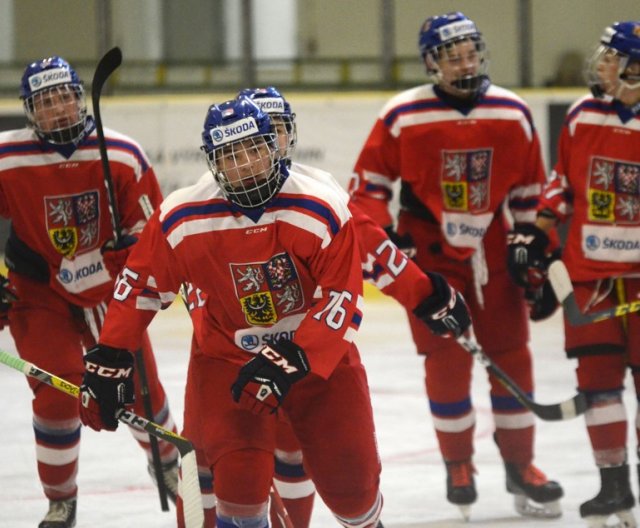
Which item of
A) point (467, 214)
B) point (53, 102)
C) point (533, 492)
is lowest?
point (533, 492)

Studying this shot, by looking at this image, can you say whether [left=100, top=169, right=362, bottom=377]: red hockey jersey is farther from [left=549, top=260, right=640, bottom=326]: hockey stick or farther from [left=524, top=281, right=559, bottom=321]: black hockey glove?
[left=524, top=281, right=559, bottom=321]: black hockey glove

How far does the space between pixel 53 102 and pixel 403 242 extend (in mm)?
1016

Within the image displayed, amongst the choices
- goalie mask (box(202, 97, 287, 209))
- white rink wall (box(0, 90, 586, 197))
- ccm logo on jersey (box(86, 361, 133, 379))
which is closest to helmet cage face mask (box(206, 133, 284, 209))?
goalie mask (box(202, 97, 287, 209))

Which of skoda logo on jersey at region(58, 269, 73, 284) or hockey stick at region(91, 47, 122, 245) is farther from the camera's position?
skoda logo on jersey at region(58, 269, 73, 284)

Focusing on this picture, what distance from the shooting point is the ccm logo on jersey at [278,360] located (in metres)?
2.65

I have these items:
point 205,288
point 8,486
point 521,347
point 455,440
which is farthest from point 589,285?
point 8,486

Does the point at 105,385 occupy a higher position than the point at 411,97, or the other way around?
the point at 411,97

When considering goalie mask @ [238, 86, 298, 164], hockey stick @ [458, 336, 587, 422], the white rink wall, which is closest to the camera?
goalie mask @ [238, 86, 298, 164]

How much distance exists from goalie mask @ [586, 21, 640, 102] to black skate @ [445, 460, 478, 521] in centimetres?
108

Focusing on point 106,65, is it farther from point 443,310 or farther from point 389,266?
point 443,310

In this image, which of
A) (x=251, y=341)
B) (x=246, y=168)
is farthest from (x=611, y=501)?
(x=246, y=168)

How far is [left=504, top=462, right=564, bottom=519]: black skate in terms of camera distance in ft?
12.6

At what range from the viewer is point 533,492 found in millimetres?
3855

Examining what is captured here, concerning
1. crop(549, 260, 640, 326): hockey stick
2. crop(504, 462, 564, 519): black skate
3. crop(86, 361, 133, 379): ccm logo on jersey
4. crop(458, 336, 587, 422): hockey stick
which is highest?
crop(86, 361, 133, 379): ccm logo on jersey
